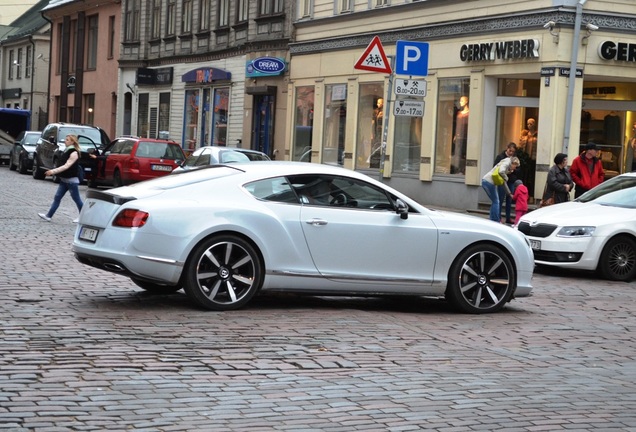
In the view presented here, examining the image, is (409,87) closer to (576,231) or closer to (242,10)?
(576,231)

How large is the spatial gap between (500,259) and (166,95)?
4037 centimetres

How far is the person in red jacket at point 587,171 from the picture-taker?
70.9 feet

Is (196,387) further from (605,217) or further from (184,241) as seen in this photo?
(605,217)

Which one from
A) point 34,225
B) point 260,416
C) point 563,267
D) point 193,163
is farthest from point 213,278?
point 193,163

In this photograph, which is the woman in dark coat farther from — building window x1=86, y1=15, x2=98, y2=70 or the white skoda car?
building window x1=86, y1=15, x2=98, y2=70

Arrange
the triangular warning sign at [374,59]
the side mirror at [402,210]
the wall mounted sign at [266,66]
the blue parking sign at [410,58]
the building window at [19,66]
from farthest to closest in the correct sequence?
the building window at [19,66] < the wall mounted sign at [266,66] < the blue parking sign at [410,58] < the triangular warning sign at [374,59] < the side mirror at [402,210]

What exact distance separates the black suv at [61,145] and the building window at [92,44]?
21.2m

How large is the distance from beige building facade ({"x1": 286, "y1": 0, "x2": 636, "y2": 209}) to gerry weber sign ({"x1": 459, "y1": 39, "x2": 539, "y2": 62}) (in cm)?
3

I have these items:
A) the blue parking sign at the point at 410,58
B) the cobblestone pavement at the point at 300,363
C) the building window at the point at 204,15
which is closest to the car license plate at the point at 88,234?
the cobblestone pavement at the point at 300,363

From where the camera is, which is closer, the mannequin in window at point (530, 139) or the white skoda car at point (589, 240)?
the white skoda car at point (589, 240)

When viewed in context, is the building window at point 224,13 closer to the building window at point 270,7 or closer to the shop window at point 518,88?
the building window at point 270,7

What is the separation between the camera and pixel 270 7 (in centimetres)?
4084

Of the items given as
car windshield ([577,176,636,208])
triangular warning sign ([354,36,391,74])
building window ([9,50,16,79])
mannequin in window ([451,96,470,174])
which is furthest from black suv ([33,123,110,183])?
building window ([9,50,16,79])

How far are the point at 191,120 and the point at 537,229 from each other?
3256 centimetres
